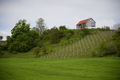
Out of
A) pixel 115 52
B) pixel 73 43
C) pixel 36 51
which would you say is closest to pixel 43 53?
pixel 36 51

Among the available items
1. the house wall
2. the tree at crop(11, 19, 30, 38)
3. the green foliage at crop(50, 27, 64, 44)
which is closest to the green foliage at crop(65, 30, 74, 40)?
the green foliage at crop(50, 27, 64, 44)

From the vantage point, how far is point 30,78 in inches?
425

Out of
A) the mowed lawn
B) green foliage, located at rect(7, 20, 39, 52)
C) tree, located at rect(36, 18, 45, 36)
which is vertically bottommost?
the mowed lawn

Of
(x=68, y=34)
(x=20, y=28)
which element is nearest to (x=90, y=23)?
(x=68, y=34)

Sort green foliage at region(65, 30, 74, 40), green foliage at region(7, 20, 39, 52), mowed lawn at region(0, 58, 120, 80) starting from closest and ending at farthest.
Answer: mowed lawn at region(0, 58, 120, 80) < green foliage at region(7, 20, 39, 52) < green foliage at region(65, 30, 74, 40)

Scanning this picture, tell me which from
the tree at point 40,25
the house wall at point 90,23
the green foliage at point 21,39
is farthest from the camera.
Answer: the house wall at point 90,23

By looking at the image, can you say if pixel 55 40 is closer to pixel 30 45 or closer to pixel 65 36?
pixel 65 36

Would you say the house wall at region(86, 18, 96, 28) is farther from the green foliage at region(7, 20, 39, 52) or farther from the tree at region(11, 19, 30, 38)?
the tree at region(11, 19, 30, 38)

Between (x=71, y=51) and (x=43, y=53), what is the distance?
7.04m

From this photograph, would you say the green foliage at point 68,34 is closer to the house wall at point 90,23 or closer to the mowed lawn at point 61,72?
the house wall at point 90,23

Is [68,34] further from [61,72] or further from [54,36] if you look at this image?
[61,72]

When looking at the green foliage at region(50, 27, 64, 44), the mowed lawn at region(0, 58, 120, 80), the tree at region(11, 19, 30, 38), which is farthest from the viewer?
the tree at region(11, 19, 30, 38)

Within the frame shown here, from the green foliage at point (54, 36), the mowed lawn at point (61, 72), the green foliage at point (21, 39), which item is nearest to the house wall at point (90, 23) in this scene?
the green foliage at point (54, 36)

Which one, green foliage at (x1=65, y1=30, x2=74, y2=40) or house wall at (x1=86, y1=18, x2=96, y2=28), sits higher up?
house wall at (x1=86, y1=18, x2=96, y2=28)
